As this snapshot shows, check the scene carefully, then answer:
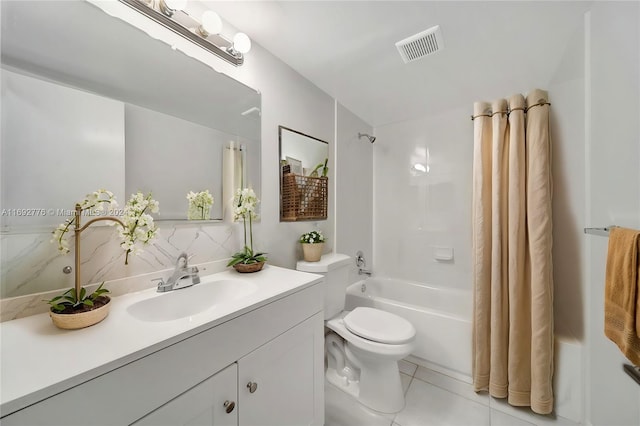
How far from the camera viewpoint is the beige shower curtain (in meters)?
1.36

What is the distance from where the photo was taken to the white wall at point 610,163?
0.85 meters

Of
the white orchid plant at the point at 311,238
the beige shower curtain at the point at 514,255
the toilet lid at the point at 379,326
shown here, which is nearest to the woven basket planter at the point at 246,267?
the white orchid plant at the point at 311,238

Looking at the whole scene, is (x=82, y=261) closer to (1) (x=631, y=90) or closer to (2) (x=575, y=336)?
(1) (x=631, y=90)

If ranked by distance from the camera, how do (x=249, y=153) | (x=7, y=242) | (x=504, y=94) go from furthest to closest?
(x=504, y=94) → (x=249, y=153) → (x=7, y=242)

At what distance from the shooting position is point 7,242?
690 mm

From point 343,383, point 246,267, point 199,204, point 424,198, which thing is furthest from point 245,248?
point 424,198

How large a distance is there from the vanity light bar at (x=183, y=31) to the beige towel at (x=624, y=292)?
179 cm

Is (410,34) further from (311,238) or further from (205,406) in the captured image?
(205,406)

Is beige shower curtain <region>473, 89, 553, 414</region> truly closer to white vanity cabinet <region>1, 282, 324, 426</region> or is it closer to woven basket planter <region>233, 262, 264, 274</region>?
white vanity cabinet <region>1, 282, 324, 426</region>

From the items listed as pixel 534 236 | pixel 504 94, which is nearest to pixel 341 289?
pixel 534 236

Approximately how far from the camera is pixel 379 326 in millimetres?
1525

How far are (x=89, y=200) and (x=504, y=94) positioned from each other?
8.96 feet

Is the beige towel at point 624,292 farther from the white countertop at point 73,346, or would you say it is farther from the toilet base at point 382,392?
the white countertop at point 73,346

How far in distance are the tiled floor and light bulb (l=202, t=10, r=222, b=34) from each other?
2.18 metres
